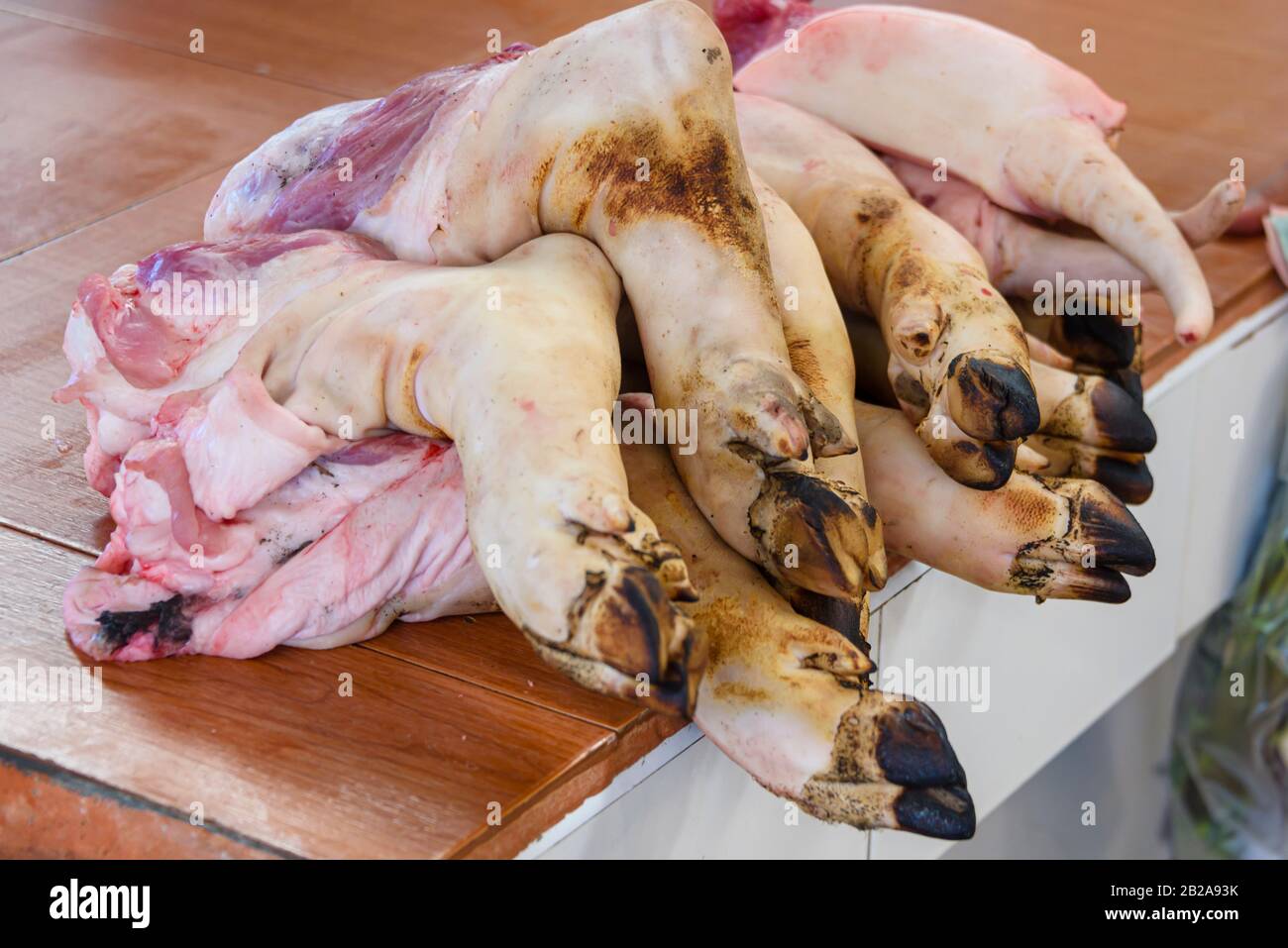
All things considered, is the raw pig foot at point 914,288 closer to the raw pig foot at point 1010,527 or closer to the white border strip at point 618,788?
the raw pig foot at point 1010,527

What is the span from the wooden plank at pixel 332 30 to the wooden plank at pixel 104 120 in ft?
0.16

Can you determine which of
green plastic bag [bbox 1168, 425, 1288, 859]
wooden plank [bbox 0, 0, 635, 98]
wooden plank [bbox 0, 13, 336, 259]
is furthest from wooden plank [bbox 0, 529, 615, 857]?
green plastic bag [bbox 1168, 425, 1288, 859]

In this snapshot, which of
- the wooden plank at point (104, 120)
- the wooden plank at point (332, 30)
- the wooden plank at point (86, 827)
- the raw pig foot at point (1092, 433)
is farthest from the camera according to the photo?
the wooden plank at point (332, 30)

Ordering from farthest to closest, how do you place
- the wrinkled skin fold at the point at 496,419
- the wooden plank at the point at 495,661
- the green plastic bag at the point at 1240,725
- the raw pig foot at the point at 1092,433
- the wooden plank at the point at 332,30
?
the wooden plank at the point at 332,30, the green plastic bag at the point at 1240,725, the raw pig foot at the point at 1092,433, the wooden plank at the point at 495,661, the wrinkled skin fold at the point at 496,419

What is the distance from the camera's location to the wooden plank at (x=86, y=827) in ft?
2.91

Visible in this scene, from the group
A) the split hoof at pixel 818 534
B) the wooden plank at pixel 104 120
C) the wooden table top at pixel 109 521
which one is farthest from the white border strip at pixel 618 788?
the wooden plank at pixel 104 120

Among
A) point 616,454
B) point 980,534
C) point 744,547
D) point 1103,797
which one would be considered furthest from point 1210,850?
point 616,454

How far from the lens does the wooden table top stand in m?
0.92

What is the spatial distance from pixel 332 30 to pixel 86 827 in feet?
5.42

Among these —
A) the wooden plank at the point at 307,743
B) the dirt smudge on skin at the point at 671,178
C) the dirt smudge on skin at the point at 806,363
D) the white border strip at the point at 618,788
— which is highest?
the dirt smudge on skin at the point at 671,178

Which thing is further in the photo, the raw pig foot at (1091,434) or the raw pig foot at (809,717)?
the raw pig foot at (1091,434)

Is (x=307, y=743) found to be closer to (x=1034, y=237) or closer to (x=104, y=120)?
(x=1034, y=237)

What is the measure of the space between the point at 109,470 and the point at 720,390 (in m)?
0.49

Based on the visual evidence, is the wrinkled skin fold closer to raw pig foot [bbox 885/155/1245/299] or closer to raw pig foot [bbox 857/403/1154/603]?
raw pig foot [bbox 857/403/1154/603]
